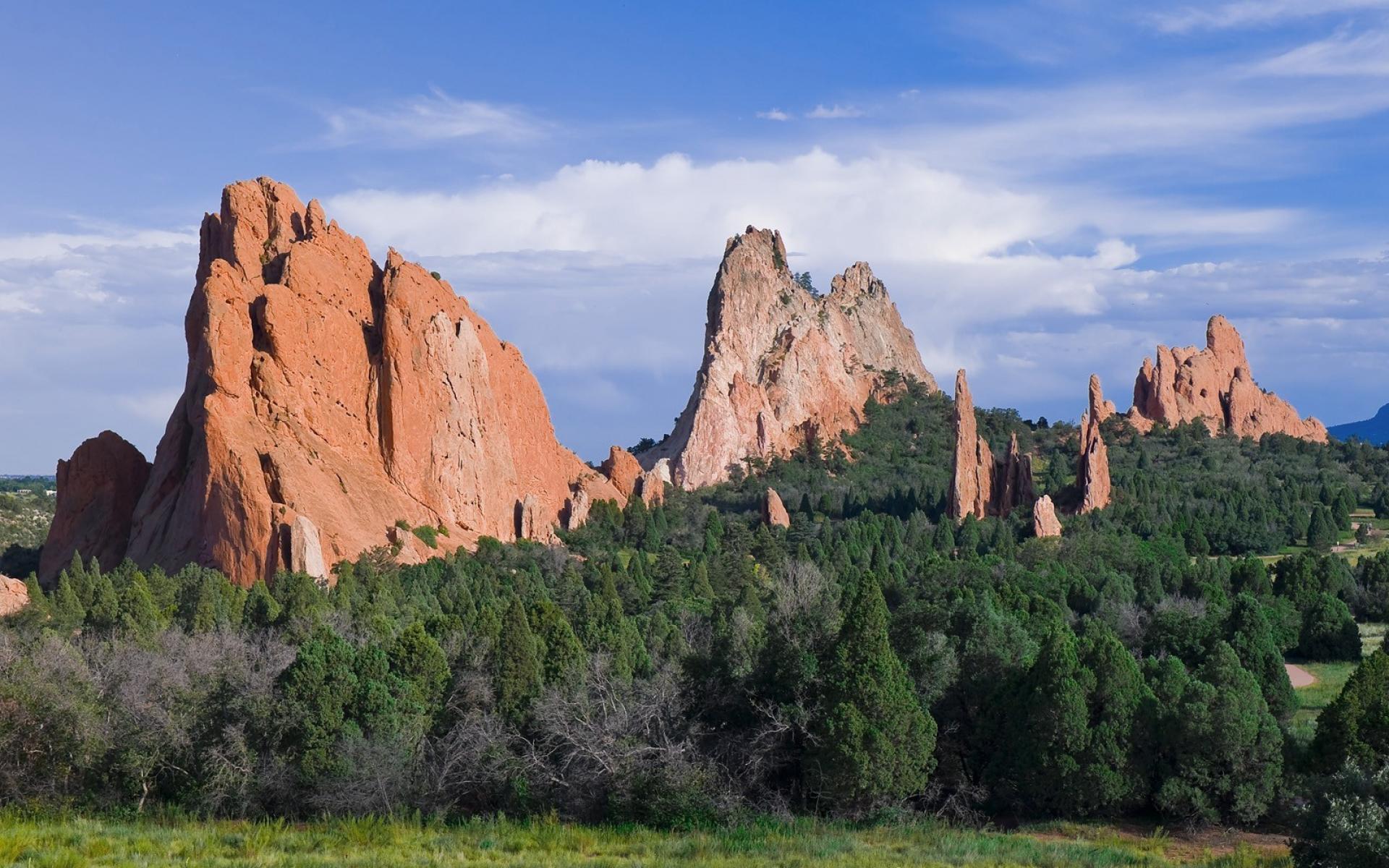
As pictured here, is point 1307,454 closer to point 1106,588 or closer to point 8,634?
point 1106,588

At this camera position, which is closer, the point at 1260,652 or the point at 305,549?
the point at 1260,652

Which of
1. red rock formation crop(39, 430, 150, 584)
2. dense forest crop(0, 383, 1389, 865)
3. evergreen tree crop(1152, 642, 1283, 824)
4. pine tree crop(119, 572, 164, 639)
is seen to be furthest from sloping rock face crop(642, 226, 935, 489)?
evergreen tree crop(1152, 642, 1283, 824)

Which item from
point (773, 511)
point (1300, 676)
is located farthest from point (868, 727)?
point (773, 511)

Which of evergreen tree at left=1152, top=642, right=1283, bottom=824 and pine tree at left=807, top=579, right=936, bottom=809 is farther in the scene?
evergreen tree at left=1152, top=642, right=1283, bottom=824

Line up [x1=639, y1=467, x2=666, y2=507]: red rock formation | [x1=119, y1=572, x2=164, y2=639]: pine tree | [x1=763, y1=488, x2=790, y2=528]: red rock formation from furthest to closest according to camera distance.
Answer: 1. [x1=639, y1=467, x2=666, y2=507]: red rock formation
2. [x1=763, y1=488, x2=790, y2=528]: red rock formation
3. [x1=119, y1=572, x2=164, y2=639]: pine tree

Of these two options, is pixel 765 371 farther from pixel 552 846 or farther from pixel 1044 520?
pixel 552 846

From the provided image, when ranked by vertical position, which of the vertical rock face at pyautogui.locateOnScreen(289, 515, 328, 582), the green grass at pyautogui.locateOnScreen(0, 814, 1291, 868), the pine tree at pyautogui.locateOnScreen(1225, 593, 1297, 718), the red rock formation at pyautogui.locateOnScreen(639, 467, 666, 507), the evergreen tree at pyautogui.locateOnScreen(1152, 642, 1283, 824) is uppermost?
the red rock formation at pyautogui.locateOnScreen(639, 467, 666, 507)

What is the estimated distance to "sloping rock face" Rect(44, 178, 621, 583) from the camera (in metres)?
64.9

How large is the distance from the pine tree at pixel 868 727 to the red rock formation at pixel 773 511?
58.6 metres

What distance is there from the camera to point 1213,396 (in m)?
127

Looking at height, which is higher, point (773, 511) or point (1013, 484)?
point (1013, 484)

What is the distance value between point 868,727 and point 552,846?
23.9ft

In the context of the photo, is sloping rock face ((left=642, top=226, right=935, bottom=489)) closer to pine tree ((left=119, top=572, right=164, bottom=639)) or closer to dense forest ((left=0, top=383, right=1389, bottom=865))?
pine tree ((left=119, top=572, right=164, bottom=639))

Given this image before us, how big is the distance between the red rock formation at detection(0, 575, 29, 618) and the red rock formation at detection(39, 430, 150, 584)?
9.46m
